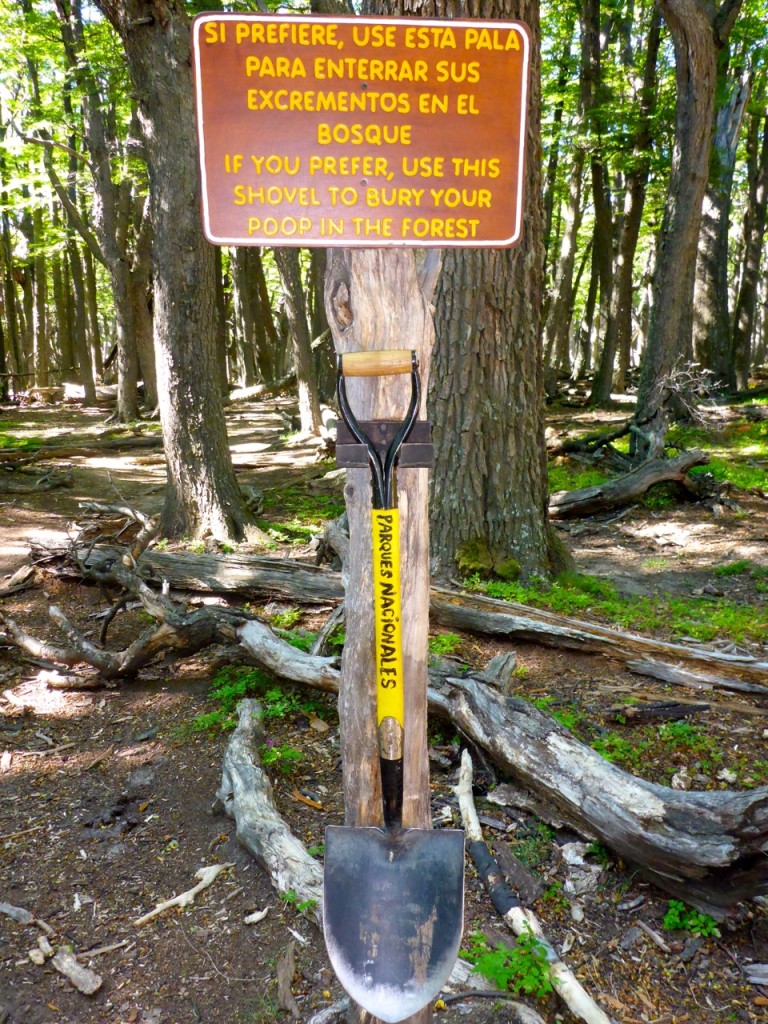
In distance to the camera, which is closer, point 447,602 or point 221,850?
point 221,850

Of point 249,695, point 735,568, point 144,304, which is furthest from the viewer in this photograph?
point 144,304

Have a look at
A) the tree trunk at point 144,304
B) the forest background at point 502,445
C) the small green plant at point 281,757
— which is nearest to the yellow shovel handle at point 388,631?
the forest background at point 502,445

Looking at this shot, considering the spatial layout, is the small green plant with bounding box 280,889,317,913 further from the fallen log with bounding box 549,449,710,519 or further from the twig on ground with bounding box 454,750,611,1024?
the fallen log with bounding box 549,449,710,519

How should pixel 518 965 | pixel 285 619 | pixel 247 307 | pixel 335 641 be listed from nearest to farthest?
pixel 518 965 < pixel 335 641 < pixel 285 619 < pixel 247 307

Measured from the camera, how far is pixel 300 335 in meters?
14.2

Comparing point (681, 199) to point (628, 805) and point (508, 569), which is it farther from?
point (628, 805)

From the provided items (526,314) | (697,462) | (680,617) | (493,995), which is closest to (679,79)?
(697,462)

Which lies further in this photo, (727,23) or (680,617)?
(727,23)

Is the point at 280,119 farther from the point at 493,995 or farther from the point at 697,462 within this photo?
the point at 697,462

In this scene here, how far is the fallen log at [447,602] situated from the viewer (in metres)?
4.89

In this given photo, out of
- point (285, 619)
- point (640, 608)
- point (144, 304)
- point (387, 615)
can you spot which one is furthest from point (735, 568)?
point (144, 304)

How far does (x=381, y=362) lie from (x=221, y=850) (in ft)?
8.83

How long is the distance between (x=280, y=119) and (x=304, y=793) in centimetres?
332

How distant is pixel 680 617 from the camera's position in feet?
19.7
